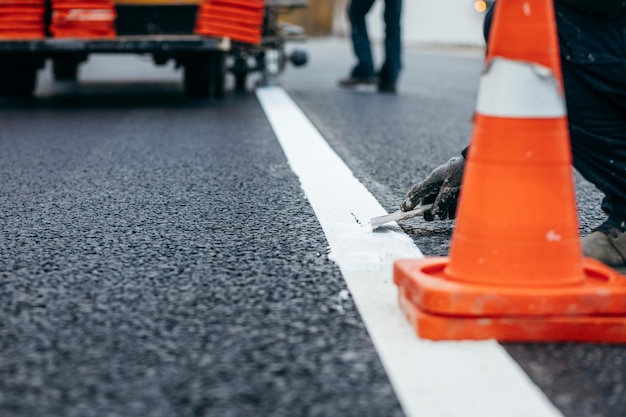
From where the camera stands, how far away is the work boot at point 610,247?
8.82 ft

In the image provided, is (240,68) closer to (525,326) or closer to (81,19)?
(81,19)

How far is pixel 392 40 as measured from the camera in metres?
9.59

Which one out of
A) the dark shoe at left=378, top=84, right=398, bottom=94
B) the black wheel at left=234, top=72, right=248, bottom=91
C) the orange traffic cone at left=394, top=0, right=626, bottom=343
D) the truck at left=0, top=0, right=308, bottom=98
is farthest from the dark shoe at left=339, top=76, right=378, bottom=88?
the orange traffic cone at left=394, top=0, right=626, bottom=343

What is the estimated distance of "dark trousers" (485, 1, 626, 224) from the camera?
263 cm

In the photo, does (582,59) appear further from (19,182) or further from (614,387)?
(19,182)

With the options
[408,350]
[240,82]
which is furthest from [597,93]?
[240,82]

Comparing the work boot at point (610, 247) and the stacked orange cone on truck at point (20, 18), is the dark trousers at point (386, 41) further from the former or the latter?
the work boot at point (610, 247)

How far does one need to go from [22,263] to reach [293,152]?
2488 mm

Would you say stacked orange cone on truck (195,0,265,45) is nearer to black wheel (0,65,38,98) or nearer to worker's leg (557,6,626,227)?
black wheel (0,65,38,98)

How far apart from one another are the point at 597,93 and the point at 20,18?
587 centimetres

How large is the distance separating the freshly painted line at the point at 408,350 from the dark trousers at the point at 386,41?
5918 mm

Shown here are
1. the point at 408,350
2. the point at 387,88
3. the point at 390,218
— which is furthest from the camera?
the point at 387,88

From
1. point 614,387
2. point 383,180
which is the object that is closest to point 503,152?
point 614,387

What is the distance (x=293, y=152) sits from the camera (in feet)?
16.9
